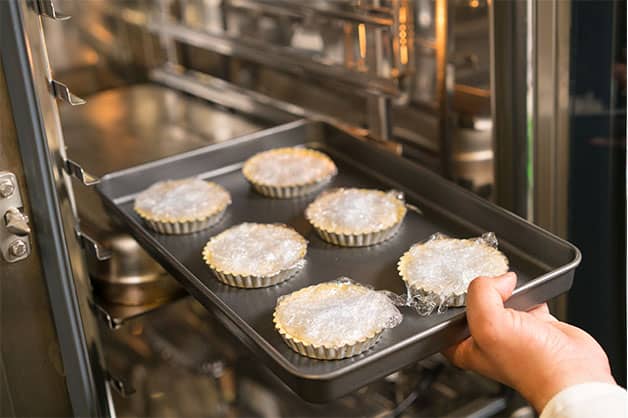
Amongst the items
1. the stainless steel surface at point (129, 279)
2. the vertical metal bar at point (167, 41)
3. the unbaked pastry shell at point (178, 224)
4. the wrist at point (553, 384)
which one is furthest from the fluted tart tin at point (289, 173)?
the vertical metal bar at point (167, 41)

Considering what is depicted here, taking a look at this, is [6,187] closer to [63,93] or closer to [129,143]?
[63,93]

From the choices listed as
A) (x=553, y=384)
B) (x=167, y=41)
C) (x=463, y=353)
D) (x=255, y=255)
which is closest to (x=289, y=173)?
(x=255, y=255)

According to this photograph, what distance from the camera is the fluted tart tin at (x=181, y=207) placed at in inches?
48.0

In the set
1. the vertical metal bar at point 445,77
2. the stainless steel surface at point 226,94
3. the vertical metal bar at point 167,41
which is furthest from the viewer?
the vertical metal bar at point 167,41

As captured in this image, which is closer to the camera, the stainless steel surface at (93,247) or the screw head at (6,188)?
the screw head at (6,188)

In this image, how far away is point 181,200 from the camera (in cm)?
125

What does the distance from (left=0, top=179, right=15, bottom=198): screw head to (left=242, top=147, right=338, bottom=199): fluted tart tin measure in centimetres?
43

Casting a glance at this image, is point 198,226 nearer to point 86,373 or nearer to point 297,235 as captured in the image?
point 297,235

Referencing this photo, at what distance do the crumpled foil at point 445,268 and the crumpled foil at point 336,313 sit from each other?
0.04 metres

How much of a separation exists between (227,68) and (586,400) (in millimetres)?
1169

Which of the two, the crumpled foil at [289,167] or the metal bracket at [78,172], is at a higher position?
the metal bracket at [78,172]

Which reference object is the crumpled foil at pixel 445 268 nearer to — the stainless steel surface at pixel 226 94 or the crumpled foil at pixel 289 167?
the crumpled foil at pixel 289 167

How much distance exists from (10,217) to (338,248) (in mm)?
439

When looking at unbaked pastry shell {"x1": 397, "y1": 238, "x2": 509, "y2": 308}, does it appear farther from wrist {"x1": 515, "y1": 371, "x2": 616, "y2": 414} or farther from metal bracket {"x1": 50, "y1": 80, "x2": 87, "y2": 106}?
metal bracket {"x1": 50, "y1": 80, "x2": 87, "y2": 106}
